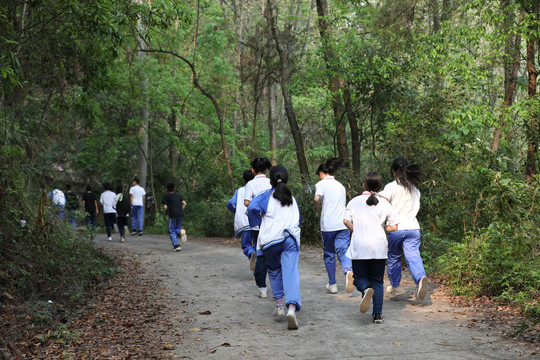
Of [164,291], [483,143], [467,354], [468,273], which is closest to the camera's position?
[467,354]

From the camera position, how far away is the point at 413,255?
7523mm

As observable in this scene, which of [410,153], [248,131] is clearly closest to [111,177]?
[248,131]

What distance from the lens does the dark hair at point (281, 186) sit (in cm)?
691

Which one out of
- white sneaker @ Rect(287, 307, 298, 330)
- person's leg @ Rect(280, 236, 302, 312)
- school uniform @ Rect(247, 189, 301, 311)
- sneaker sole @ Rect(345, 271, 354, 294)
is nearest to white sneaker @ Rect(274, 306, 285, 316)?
school uniform @ Rect(247, 189, 301, 311)

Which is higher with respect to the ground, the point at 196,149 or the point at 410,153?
the point at 196,149

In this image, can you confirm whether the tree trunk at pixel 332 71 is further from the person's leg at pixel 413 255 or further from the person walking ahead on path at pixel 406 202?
the person's leg at pixel 413 255

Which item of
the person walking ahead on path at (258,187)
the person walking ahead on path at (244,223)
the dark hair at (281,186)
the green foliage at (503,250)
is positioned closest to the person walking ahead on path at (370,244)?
the dark hair at (281,186)

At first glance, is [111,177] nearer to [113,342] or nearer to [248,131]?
[248,131]

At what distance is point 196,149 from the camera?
90.4 ft

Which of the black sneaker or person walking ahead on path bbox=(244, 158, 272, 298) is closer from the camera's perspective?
the black sneaker

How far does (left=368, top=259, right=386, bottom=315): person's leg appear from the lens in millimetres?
6648

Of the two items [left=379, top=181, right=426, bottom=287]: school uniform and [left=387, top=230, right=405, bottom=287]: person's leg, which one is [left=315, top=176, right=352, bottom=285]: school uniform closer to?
[left=387, top=230, right=405, bottom=287]: person's leg

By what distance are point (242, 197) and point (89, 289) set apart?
3.15 meters

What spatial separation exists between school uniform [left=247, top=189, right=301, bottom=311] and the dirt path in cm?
59
